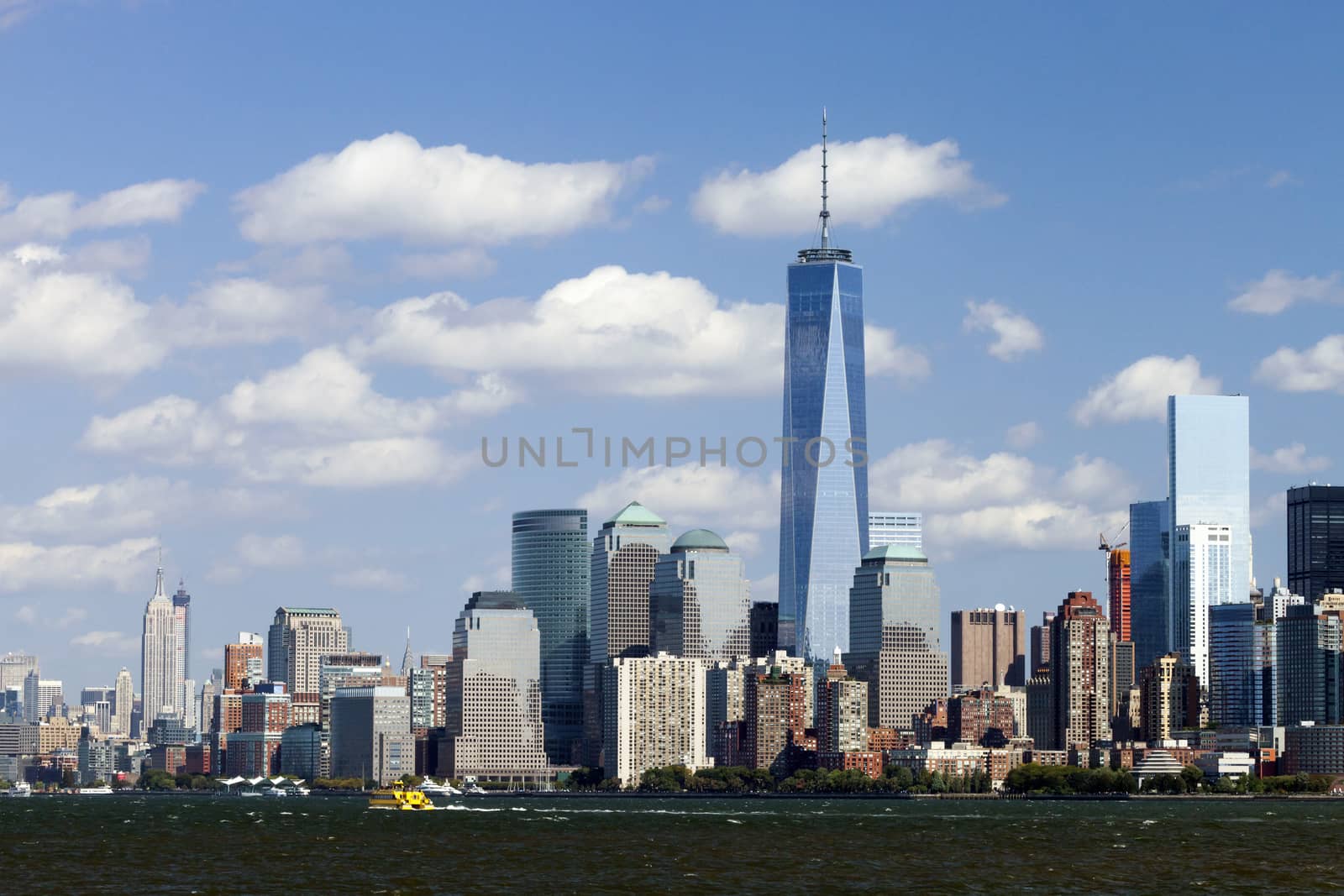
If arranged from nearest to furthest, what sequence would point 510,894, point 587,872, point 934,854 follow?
1. point 510,894
2. point 587,872
3. point 934,854

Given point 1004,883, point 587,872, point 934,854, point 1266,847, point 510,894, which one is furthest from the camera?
point 1266,847

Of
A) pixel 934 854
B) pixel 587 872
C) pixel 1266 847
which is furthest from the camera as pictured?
pixel 1266 847

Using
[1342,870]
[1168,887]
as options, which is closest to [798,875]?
[1168,887]

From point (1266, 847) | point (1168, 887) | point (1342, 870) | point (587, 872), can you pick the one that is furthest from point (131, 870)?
point (1266, 847)

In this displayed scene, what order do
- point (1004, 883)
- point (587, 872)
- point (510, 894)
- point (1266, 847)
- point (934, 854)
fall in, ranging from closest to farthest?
point (510, 894) < point (1004, 883) < point (587, 872) < point (934, 854) < point (1266, 847)

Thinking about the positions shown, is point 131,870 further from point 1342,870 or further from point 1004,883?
point 1342,870

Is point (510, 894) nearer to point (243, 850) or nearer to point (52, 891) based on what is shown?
point (52, 891)

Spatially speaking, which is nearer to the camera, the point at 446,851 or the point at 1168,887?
the point at 1168,887

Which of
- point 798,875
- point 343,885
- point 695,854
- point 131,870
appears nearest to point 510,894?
point 343,885

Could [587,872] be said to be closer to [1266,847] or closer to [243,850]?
[243,850]
